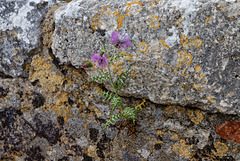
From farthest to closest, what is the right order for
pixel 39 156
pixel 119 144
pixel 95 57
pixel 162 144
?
pixel 39 156 < pixel 119 144 < pixel 162 144 < pixel 95 57

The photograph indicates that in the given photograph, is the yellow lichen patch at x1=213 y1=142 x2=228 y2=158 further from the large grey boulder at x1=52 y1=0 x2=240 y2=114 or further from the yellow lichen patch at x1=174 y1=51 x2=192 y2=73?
the yellow lichen patch at x1=174 y1=51 x2=192 y2=73

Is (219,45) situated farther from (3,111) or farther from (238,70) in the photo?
(3,111)

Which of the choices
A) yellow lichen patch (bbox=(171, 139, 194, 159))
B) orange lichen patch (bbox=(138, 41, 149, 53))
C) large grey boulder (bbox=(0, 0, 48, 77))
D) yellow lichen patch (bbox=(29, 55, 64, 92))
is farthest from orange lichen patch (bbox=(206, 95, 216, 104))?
large grey boulder (bbox=(0, 0, 48, 77))

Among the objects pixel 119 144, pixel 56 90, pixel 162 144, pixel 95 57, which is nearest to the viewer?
pixel 95 57

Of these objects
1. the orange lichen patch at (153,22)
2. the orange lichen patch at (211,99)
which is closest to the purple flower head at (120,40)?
the orange lichen patch at (153,22)

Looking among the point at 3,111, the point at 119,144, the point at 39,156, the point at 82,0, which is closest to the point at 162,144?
the point at 119,144

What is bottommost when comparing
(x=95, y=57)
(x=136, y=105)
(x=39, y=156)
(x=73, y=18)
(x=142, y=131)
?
(x=39, y=156)

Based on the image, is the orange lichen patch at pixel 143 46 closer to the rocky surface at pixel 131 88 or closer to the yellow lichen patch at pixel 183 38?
the rocky surface at pixel 131 88
